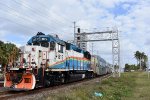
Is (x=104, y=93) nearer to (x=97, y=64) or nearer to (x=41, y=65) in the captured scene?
(x=41, y=65)

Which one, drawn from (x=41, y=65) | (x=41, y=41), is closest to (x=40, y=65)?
(x=41, y=65)

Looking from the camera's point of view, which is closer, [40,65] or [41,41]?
[40,65]

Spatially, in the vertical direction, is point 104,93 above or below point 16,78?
below

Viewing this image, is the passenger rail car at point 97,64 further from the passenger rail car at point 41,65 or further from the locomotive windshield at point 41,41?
the locomotive windshield at point 41,41

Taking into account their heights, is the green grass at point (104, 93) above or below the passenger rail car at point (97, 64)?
below

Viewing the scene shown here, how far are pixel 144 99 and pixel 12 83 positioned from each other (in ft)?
29.8

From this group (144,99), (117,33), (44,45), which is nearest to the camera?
(144,99)

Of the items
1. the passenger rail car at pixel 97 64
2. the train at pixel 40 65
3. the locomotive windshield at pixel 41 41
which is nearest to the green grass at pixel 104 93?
the train at pixel 40 65

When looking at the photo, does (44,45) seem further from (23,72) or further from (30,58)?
(23,72)

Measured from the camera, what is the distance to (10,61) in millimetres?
22625

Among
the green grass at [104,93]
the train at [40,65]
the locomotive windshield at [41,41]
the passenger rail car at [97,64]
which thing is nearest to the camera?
the green grass at [104,93]

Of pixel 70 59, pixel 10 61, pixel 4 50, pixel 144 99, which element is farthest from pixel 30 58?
pixel 4 50

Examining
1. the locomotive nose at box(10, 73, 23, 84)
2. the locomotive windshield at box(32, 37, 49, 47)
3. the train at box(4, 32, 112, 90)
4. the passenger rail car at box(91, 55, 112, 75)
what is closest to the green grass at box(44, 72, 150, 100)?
the train at box(4, 32, 112, 90)

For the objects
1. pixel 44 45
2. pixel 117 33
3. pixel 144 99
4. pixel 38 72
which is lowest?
pixel 144 99
